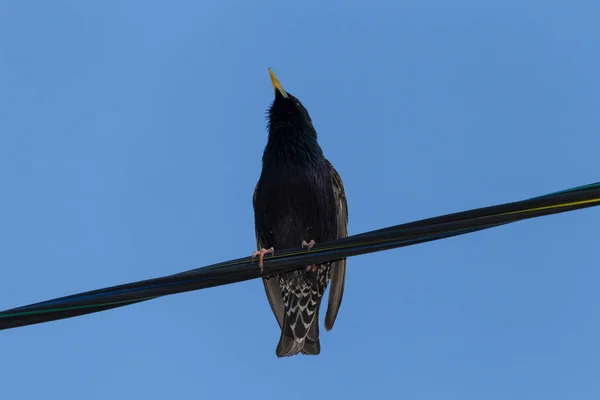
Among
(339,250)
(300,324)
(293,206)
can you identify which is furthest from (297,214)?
(339,250)

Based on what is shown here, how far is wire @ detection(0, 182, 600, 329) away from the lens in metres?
2.88

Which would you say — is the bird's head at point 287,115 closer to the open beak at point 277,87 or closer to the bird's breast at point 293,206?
the open beak at point 277,87

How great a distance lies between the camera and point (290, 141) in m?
6.06

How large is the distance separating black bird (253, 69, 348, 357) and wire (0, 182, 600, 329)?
7.80 feet

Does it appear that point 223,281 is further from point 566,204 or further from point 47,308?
point 566,204

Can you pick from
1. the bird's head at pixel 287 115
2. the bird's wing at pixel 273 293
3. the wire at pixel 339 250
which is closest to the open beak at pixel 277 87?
the bird's head at pixel 287 115

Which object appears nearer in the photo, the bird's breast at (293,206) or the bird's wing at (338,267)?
the bird's breast at (293,206)

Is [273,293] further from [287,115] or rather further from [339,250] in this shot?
[339,250]

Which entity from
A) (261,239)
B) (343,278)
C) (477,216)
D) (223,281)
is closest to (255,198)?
(261,239)

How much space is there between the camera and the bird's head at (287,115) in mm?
6188

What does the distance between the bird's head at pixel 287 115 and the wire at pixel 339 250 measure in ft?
9.67

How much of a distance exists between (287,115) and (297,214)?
84 centimetres

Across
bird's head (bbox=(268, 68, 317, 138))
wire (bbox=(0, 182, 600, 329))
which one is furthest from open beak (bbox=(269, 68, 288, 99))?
wire (bbox=(0, 182, 600, 329))

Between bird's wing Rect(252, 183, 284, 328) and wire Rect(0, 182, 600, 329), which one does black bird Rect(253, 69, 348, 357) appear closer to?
bird's wing Rect(252, 183, 284, 328)
